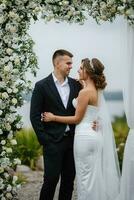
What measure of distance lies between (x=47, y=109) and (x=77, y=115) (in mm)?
388

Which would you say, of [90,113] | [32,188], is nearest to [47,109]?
[90,113]

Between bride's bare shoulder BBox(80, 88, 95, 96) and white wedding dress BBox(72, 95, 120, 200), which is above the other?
bride's bare shoulder BBox(80, 88, 95, 96)

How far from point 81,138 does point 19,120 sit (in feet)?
2.49

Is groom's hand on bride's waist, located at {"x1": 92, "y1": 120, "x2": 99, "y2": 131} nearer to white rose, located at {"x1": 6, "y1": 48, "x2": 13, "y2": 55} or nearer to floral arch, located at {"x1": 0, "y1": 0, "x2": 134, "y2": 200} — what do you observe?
floral arch, located at {"x1": 0, "y1": 0, "x2": 134, "y2": 200}

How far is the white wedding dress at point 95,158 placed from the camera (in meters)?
8.04

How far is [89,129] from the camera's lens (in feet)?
26.4

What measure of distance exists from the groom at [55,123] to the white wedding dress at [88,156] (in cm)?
13

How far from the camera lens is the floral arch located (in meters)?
7.71

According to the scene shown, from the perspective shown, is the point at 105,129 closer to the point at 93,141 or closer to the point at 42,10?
the point at 93,141

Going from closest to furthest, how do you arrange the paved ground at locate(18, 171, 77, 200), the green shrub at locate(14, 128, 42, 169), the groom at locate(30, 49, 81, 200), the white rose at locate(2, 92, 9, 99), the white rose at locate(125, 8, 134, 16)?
the white rose at locate(125, 8, 134, 16)
the white rose at locate(2, 92, 9, 99)
the groom at locate(30, 49, 81, 200)
the paved ground at locate(18, 171, 77, 200)
the green shrub at locate(14, 128, 42, 169)

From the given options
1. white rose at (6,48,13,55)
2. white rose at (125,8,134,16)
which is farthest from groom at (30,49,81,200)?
white rose at (125,8,134,16)

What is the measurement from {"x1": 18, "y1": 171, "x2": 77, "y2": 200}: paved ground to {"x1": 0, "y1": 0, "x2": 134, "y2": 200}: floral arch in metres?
2.37

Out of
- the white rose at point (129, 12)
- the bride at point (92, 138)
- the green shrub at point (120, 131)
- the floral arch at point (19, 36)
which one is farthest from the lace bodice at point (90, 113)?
the green shrub at point (120, 131)

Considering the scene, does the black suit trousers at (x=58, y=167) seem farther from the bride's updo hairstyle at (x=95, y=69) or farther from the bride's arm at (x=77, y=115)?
the bride's updo hairstyle at (x=95, y=69)
